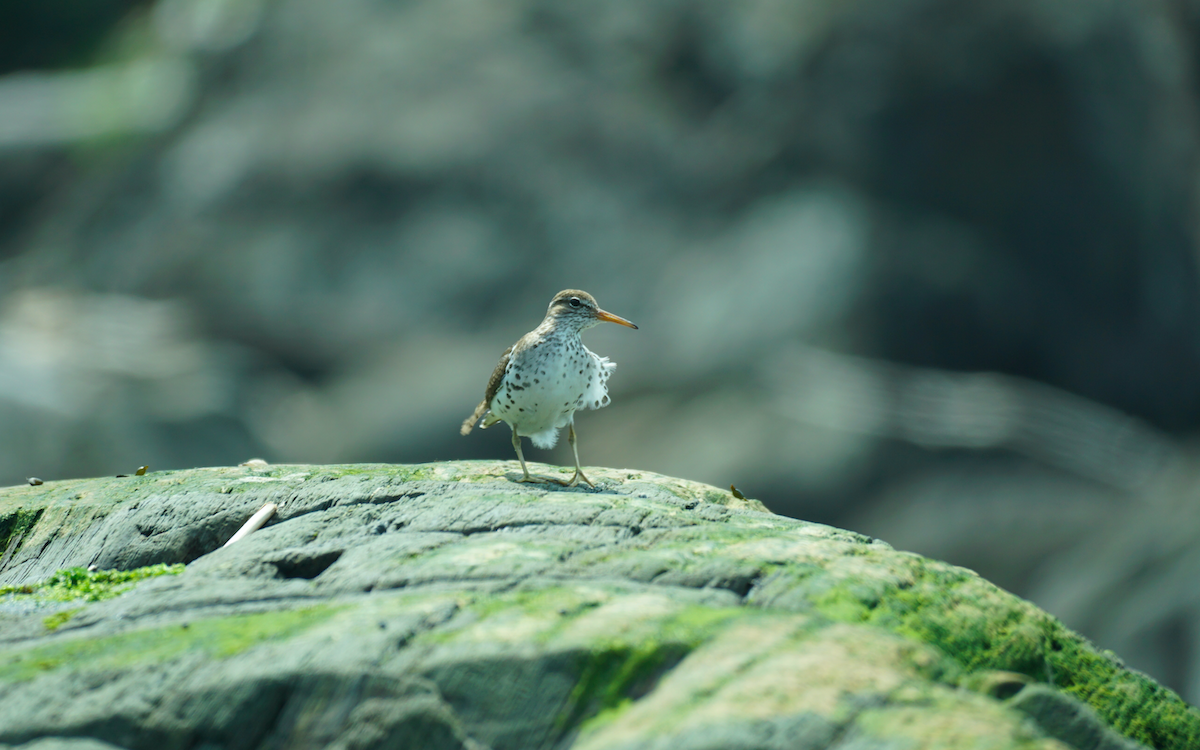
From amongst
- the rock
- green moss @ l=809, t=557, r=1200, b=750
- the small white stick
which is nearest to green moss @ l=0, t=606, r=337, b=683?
the small white stick

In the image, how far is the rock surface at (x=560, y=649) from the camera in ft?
10.0

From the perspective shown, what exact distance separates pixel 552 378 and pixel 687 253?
1033 centimetres

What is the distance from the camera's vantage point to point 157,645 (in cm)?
343

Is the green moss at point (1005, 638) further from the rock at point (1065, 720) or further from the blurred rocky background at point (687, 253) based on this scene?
the blurred rocky background at point (687, 253)

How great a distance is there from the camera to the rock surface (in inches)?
120

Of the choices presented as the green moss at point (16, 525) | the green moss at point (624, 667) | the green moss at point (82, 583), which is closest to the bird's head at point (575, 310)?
the green moss at point (82, 583)

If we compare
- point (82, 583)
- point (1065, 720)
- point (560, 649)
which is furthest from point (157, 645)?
point (1065, 720)

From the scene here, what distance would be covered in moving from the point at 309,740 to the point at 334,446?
44.1ft

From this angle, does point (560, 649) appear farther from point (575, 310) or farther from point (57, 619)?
point (575, 310)

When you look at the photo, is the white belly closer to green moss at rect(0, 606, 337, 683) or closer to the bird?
the bird

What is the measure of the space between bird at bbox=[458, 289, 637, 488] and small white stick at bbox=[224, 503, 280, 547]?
1645 mm

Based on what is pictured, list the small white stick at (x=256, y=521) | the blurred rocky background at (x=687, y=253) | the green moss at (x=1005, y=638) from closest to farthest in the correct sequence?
the green moss at (x=1005, y=638) → the small white stick at (x=256, y=521) → the blurred rocky background at (x=687, y=253)

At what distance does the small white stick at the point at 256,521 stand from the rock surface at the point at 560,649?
0.74ft

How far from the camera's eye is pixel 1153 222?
1493 cm
